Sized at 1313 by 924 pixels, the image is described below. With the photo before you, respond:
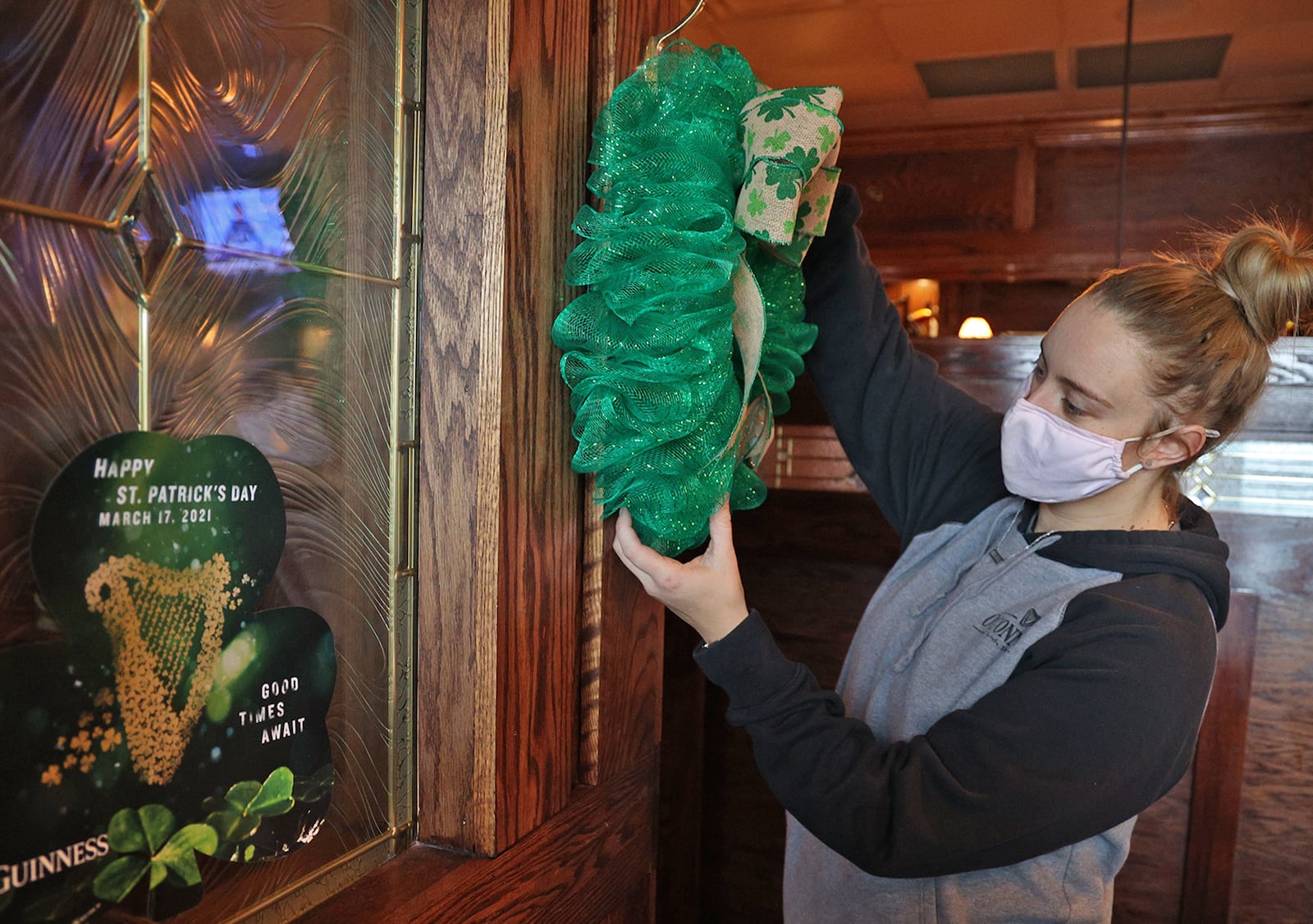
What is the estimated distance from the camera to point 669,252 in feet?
2.48

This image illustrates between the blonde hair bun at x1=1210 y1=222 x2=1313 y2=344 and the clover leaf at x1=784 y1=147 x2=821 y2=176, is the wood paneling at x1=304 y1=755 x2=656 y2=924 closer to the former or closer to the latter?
the clover leaf at x1=784 y1=147 x2=821 y2=176

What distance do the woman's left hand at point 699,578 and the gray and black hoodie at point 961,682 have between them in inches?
1.1

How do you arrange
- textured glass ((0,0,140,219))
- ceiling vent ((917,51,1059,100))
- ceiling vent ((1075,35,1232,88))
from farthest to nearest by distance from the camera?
ceiling vent ((917,51,1059,100)), ceiling vent ((1075,35,1232,88)), textured glass ((0,0,140,219))

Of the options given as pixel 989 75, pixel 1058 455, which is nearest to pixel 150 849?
pixel 1058 455

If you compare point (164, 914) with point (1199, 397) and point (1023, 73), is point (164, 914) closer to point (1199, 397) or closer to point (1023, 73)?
point (1199, 397)

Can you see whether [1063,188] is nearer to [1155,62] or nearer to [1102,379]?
[1155,62]

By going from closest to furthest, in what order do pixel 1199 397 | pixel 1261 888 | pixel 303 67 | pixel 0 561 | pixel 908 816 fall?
pixel 0 561 → pixel 303 67 → pixel 908 816 → pixel 1199 397 → pixel 1261 888

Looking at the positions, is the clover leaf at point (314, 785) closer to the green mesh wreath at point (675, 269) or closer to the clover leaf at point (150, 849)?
the clover leaf at point (150, 849)

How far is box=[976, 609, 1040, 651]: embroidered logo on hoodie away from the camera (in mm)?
1049

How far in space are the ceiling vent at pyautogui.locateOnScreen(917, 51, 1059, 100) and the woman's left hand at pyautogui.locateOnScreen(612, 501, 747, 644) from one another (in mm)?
3643

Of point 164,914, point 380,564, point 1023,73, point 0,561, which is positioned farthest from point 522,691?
point 1023,73

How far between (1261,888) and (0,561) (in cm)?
255

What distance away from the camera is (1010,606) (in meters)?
1.10

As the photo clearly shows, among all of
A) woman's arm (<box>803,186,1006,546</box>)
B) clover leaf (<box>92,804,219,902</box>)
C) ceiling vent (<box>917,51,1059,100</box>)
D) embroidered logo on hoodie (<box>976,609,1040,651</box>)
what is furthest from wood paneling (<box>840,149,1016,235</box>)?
clover leaf (<box>92,804,219,902</box>)
